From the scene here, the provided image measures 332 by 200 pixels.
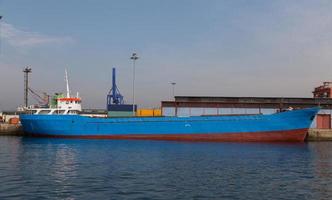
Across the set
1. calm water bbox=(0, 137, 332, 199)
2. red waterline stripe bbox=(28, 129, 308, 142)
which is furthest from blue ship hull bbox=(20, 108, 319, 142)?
calm water bbox=(0, 137, 332, 199)

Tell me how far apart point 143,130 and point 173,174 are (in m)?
29.6

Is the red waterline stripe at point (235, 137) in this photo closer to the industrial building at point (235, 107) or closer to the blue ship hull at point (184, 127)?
the blue ship hull at point (184, 127)

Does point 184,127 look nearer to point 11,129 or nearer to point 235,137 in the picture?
point 235,137

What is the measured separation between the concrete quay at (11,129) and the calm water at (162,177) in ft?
114

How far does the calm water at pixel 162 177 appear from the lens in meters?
18.0

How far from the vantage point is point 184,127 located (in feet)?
169

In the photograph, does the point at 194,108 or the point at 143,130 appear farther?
the point at 194,108

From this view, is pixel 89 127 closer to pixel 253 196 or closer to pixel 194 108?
pixel 194 108

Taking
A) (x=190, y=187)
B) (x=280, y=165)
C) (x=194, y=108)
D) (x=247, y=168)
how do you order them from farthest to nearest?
(x=194, y=108) < (x=280, y=165) < (x=247, y=168) < (x=190, y=187)

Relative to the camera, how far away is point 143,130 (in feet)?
172

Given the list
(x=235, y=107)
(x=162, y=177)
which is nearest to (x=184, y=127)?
(x=235, y=107)

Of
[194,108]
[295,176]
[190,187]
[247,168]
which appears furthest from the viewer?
[194,108]

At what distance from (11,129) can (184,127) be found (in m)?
30.3

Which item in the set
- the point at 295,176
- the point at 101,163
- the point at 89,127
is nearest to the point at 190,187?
the point at 295,176
